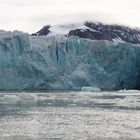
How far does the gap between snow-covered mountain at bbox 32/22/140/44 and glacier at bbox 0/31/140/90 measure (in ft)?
87.9

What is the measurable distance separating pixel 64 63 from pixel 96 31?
34.9 m

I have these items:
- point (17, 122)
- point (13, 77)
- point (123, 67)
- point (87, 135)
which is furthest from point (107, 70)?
point (87, 135)

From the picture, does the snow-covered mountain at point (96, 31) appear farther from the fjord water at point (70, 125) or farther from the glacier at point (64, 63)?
the fjord water at point (70, 125)

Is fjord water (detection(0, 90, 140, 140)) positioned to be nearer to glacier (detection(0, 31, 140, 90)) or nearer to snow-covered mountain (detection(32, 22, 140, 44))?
glacier (detection(0, 31, 140, 90))

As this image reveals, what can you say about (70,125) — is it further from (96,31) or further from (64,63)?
(96,31)

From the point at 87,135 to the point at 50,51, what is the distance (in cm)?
3259

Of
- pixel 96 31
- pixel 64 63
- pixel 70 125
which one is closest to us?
pixel 70 125

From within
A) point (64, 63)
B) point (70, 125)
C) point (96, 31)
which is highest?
point (70, 125)

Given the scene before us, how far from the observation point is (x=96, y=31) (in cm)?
7788

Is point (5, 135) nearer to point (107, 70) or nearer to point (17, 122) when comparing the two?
point (17, 122)

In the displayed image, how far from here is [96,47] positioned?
45281 mm

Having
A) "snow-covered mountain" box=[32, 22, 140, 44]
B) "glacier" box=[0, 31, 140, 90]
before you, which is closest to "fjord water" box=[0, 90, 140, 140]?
"glacier" box=[0, 31, 140, 90]

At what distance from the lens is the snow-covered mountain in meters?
74.1

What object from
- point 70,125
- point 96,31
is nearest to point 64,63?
point 70,125
